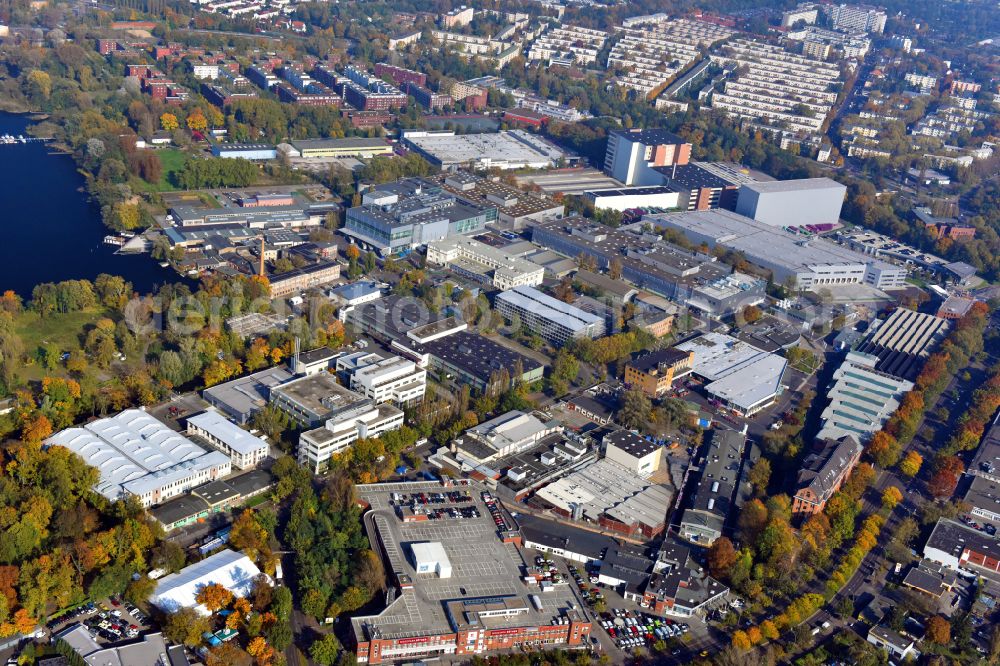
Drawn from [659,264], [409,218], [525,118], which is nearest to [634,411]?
[659,264]

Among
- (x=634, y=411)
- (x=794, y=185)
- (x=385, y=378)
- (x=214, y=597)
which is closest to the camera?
(x=214, y=597)

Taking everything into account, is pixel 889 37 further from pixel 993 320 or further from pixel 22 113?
pixel 22 113

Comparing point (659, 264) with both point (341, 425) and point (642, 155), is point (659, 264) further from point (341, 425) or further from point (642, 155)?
point (341, 425)

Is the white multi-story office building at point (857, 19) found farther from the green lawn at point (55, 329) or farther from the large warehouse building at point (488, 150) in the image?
the green lawn at point (55, 329)

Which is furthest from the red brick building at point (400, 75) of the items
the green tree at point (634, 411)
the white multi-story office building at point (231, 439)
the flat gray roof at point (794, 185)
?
the white multi-story office building at point (231, 439)

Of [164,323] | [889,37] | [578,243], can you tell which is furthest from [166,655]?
[889,37]
